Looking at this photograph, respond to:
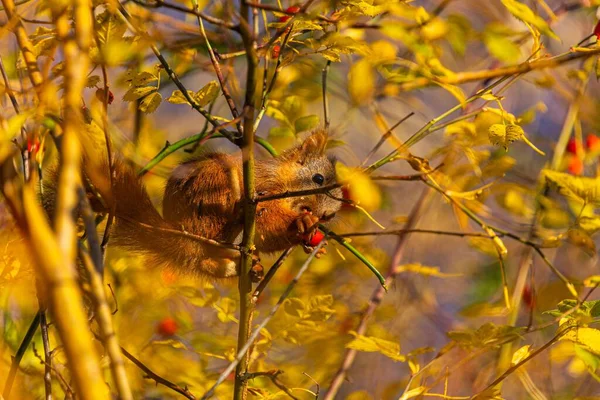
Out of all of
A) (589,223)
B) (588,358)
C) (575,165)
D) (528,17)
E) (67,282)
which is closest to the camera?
(67,282)

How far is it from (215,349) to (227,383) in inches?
3.2

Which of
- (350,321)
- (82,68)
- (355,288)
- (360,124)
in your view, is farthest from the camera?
(360,124)

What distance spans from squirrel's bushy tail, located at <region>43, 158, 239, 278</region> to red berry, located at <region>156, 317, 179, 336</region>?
0.48ft

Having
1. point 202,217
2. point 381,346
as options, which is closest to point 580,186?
point 381,346

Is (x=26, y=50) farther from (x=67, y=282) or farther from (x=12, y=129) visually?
(x=67, y=282)

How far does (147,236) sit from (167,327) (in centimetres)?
27

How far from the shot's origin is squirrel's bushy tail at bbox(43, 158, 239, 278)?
156 centimetres

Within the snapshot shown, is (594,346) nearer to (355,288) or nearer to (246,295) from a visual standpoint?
(246,295)

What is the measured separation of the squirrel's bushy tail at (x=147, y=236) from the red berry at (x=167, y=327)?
5.7 inches

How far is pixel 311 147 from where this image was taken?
2.08 m

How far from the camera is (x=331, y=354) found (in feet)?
5.76

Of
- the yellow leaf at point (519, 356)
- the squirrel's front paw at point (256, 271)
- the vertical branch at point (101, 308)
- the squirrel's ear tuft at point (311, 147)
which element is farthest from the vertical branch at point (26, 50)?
the squirrel's ear tuft at point (311, 147)

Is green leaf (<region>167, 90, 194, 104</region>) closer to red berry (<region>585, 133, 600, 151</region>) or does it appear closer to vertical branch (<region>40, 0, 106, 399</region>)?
vertical branch (<region>40, 0, 106, 399</region>)

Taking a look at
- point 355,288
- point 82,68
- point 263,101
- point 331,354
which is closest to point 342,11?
point 263,101
